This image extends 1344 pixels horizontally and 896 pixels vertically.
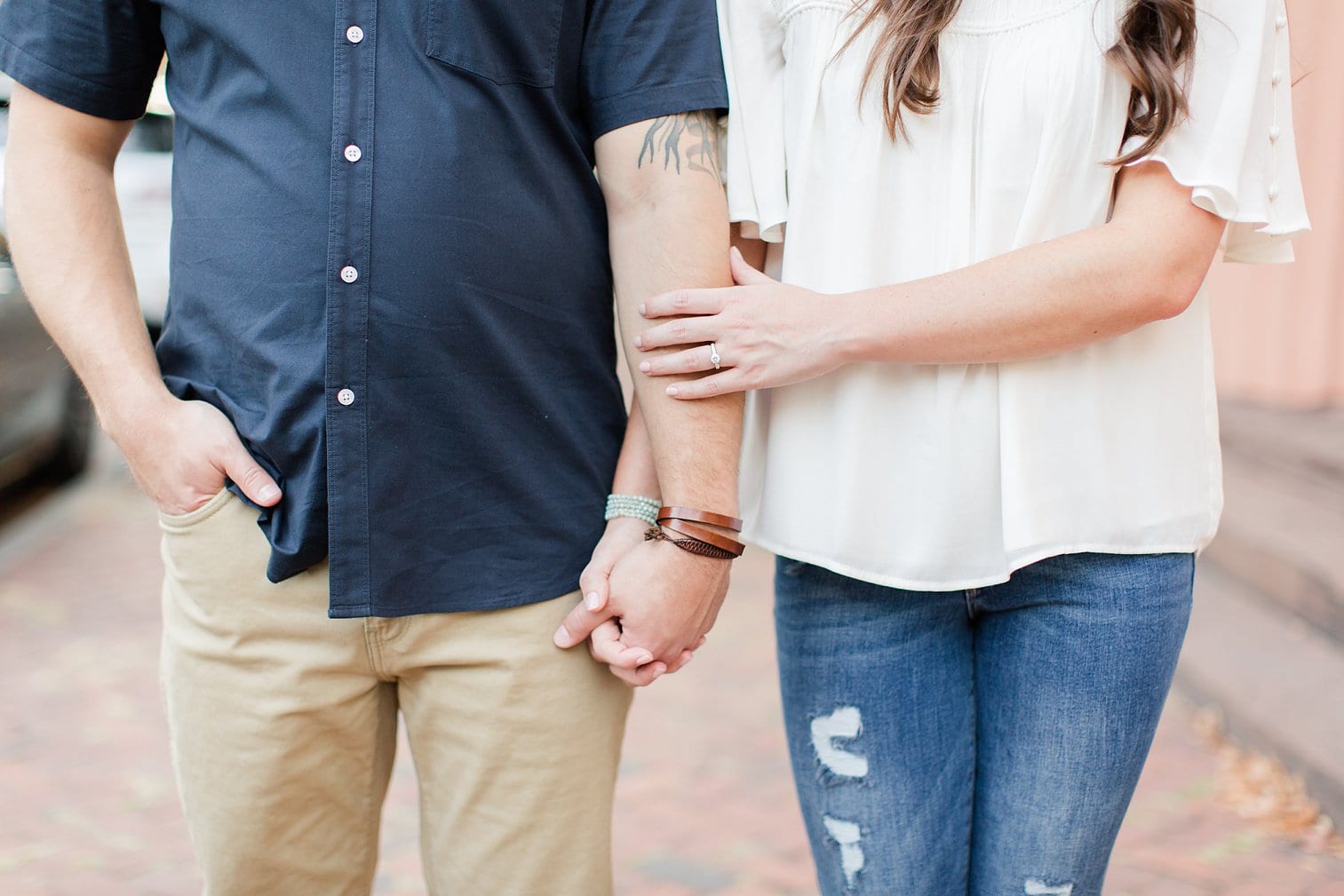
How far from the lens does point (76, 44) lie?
1.60 m

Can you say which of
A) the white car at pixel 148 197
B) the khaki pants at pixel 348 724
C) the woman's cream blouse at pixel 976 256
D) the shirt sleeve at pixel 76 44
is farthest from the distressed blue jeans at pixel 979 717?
the white car at pixel 148 197

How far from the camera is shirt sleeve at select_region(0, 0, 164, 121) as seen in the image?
1591 mm

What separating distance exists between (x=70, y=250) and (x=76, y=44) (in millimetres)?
279

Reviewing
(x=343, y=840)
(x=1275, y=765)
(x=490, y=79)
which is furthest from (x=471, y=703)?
(x=1275, y=765)

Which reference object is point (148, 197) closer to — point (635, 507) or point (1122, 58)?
point (635, 507)

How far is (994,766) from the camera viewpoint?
64.9 inches

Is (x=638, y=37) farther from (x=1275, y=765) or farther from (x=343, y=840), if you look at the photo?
(x=1275, y=765)

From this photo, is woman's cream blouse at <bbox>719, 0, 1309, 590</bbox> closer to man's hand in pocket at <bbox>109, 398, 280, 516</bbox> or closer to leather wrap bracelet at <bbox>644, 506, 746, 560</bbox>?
leather wrap bracelet at <bbox>644, 506, 746, 560</bbox>

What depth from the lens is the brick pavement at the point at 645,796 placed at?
11.0ft

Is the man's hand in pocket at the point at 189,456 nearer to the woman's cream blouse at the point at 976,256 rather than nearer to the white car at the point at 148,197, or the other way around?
the woman's cream blouse at the point at 976,256

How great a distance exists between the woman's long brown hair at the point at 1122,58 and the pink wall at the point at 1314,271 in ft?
13.2

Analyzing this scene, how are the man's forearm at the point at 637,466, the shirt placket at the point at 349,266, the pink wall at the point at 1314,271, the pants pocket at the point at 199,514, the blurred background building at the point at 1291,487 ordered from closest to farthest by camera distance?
the shirt placket at the point at 349,266 → the pants pocket at the point at 199,514 → the man's forearm at the point at 637,466 → the blurred background building at the point at 1291,487 → the pink wall at the point at 1314,271

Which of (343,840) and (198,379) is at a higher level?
(198,379)

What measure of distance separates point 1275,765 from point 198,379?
3.46 m
